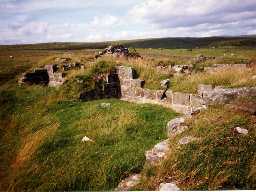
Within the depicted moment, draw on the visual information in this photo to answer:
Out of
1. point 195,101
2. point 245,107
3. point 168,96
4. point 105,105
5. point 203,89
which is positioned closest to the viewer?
point 245,107

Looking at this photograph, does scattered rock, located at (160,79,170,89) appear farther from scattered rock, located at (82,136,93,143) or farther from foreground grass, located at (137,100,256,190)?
foreground grass, located at (137,100,256,190)

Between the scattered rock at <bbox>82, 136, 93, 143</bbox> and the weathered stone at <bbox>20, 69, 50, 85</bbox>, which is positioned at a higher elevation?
the weathered stone at <bbox>20, 69, 50, 85</bbox>

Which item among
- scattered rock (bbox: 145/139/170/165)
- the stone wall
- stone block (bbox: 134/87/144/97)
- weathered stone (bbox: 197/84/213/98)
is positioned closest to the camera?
scattered rock (bbox: 145/139/170/165)

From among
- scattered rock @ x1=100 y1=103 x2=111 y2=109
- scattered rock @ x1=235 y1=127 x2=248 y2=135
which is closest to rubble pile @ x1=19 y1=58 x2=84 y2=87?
scattered rock @ x1=100 y1=103 x2=111 y2=109

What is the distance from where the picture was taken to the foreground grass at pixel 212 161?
5074mm

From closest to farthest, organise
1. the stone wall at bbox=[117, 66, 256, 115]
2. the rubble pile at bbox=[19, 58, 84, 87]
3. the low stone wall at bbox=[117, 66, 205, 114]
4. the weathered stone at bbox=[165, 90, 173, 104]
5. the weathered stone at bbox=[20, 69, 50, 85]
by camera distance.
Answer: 1. the stone wall at bbox=[117, 66, 256, 115]
2. the low stone wall at bbox=[117, 66, 205, 114]
3. the weathered stone at bbox=[165, 90, 173, 104]
4. the rubble pile at bbox=[19, 58, 84, 87]
5. the weathered stone at bbox=[20, 69, 50, 85]

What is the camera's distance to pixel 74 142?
7320 millimetres

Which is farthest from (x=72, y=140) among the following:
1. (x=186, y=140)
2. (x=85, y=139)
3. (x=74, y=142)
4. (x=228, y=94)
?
(x=228, y=94)

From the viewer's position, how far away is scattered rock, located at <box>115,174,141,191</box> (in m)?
5.66

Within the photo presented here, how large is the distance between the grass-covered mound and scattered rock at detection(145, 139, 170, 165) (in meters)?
0.23

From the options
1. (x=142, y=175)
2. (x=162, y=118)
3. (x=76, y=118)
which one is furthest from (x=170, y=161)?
(x=76, y=118)

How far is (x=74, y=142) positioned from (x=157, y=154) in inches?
79.9

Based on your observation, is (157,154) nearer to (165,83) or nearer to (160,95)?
(160,95)

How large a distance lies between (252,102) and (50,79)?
7.89 meters
